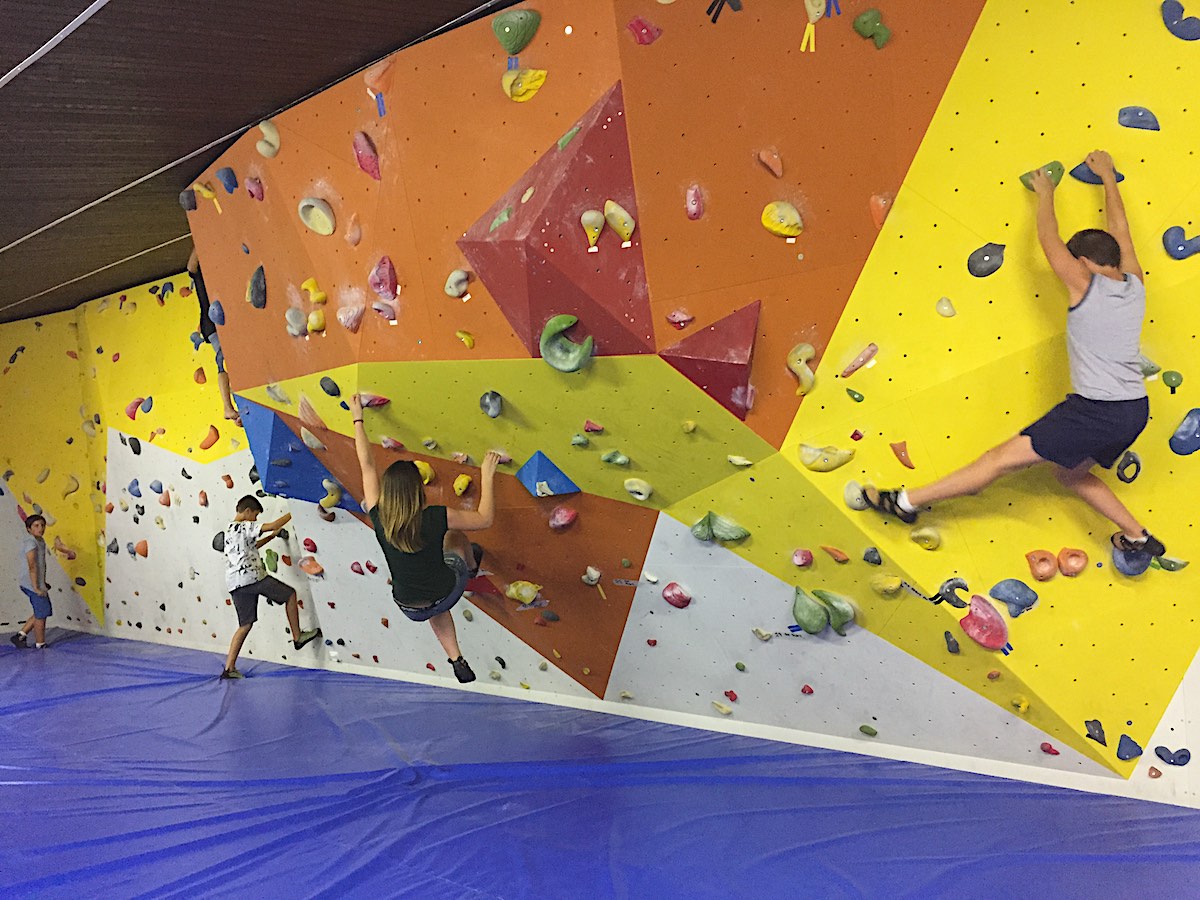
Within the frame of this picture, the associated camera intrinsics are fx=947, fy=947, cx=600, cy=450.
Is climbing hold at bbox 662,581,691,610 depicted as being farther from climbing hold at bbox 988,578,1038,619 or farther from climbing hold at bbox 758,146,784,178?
climbing hold at bbox 758,146,784,178

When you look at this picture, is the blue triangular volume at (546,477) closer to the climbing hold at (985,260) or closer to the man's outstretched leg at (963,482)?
the man's outstretched leg at (963,482)

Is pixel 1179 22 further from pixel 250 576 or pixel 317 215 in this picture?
pixel 250 576

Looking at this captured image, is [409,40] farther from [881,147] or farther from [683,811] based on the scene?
[683,811]

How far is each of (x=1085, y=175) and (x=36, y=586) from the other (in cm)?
711

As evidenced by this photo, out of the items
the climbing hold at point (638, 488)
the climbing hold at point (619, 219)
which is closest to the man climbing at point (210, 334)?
the climbing hold at point (638, 488)

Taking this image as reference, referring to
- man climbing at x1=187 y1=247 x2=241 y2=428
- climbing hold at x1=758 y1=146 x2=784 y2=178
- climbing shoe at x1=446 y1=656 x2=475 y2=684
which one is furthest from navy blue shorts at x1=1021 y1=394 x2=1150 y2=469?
man climbing at x1=187 y1=247 x2=241 y2=428

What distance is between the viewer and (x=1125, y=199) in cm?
224

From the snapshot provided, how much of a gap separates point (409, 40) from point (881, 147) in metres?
1.54

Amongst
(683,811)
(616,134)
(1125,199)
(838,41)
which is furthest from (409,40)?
(683,811)

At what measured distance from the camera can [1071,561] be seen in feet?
8.36

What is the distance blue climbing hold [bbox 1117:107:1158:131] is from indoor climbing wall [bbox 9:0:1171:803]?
0.02m

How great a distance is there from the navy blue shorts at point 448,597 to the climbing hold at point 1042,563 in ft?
6.75

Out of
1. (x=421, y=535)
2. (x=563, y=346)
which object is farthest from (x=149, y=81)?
(x=421, y=535)

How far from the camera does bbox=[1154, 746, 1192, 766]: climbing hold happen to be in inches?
101
